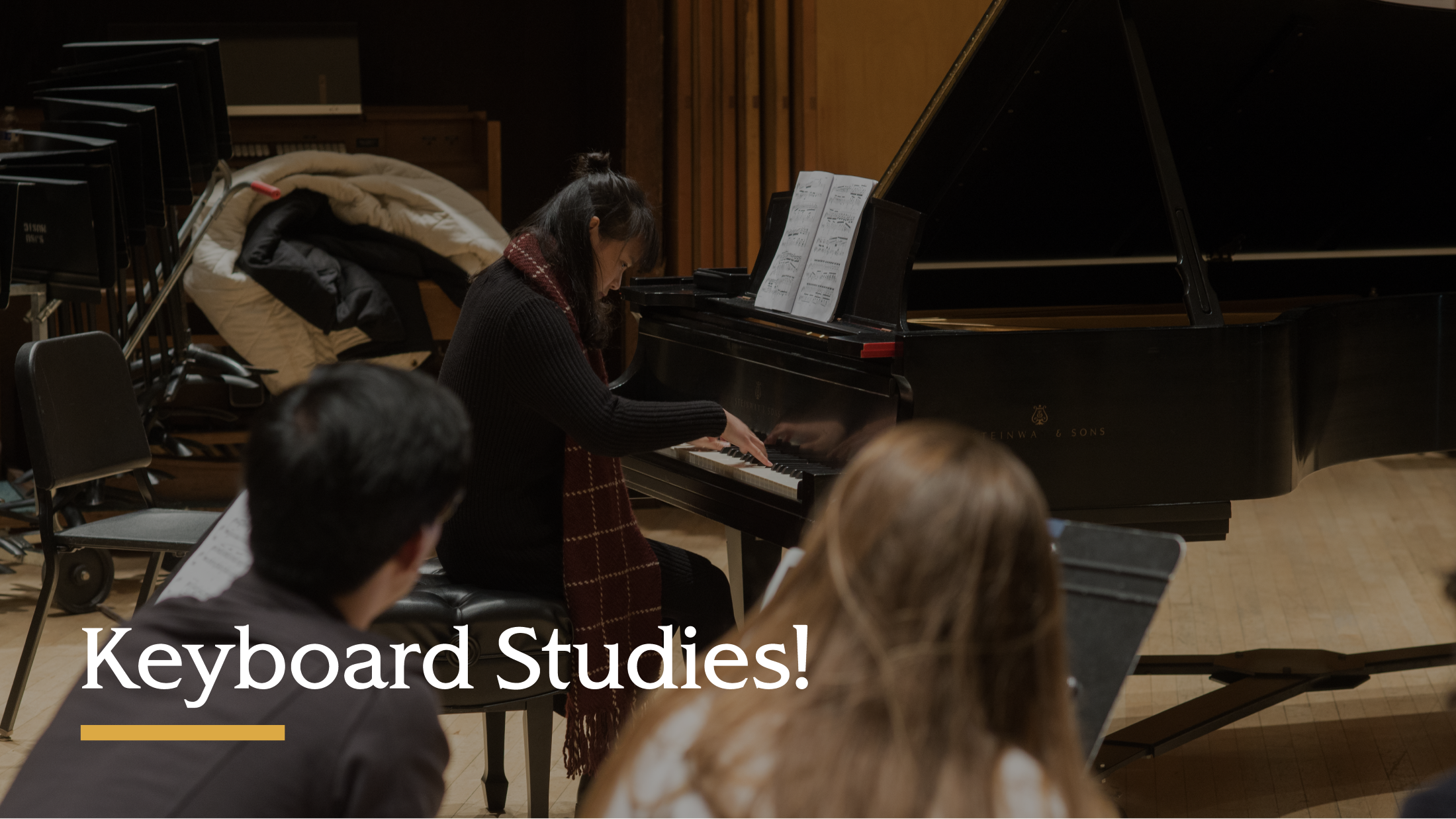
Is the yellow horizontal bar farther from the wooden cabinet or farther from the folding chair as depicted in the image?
the wooden cabinet

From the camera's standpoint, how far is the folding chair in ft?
9.87

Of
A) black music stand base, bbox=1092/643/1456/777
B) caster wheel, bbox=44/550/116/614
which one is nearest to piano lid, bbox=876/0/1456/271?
black music stand base, bbox=1092/643/1456/777

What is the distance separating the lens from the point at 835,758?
85 centimetres

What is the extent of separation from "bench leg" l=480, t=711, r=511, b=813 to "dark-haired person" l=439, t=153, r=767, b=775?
0.30 m

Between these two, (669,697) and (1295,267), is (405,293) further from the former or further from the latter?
(669,697)

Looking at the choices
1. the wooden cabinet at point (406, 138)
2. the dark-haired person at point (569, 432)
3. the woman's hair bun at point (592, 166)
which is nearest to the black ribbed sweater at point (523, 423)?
the dark-haired person at point (569, 432)

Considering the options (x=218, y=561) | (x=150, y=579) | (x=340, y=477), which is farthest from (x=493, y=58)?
(x=340, y=477)

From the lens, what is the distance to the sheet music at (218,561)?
148cm

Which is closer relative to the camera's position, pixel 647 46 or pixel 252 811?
pixel 252 811

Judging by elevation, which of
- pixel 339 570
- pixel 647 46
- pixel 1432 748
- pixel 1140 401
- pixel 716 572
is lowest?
pixel 1432 748

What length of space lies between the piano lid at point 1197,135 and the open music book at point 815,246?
0.27 ft

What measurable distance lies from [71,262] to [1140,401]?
3092 millimetres

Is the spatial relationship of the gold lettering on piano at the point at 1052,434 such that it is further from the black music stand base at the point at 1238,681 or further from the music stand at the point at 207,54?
the music stand at the point at 207,54

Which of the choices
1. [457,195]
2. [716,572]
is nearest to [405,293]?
[457,195]
